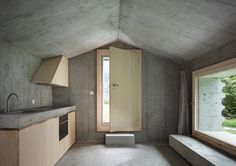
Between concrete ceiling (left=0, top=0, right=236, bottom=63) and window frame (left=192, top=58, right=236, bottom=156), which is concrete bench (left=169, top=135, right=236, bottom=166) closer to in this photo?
window frame (left=192, top=58, right=236, bottom=156)

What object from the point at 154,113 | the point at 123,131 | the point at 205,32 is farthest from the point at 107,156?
the point at 205,32

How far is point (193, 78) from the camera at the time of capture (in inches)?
190

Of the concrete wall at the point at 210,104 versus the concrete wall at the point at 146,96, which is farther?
the concrete wall at the point at 146,96

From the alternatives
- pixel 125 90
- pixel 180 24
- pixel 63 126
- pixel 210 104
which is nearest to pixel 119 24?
pixel 180 24

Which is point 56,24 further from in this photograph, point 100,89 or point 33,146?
point 100,89

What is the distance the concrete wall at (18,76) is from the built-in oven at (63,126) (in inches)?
26.7

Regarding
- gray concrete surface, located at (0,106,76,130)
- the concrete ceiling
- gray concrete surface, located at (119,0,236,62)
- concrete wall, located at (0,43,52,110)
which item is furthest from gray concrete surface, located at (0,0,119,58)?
gray concrete surface, located at (0,106,76,130)

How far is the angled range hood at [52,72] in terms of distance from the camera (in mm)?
4453

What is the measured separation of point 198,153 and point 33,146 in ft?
8.29

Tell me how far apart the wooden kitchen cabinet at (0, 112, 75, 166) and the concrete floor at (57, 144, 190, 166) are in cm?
35

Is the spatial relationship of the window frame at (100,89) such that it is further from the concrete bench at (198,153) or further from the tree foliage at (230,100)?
the tree foliage at (230,100)

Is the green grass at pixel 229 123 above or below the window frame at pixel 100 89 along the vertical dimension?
below

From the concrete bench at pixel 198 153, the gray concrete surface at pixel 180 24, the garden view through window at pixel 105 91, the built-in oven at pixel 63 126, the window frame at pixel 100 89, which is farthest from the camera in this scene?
the garden view through window at pixel 105 91

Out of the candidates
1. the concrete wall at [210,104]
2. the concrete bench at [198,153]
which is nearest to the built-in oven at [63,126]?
the concrete bench at [198,153]
